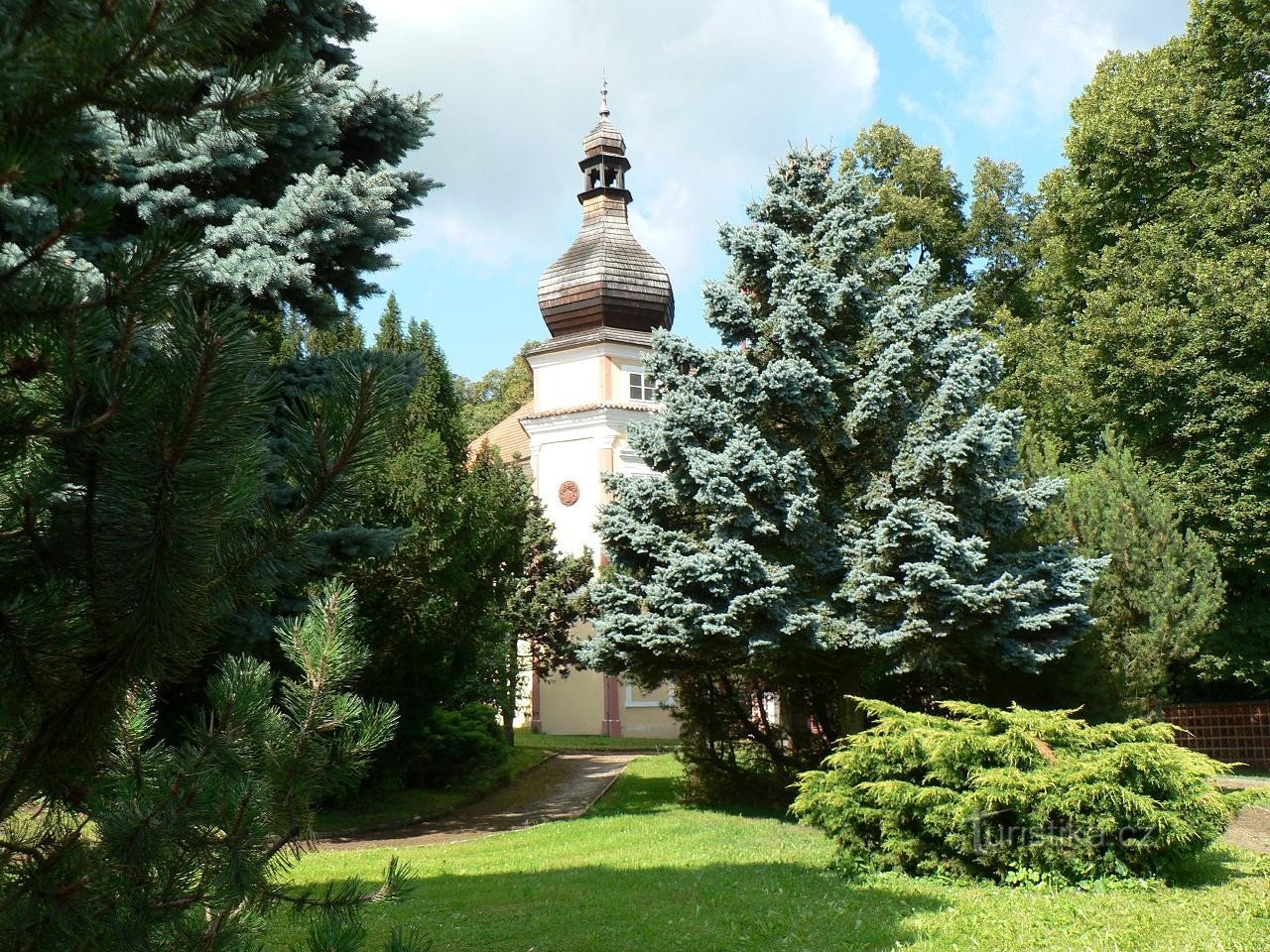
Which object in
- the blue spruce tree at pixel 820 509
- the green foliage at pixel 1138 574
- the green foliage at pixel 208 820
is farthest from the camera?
the green foliage at pixel 1138 574

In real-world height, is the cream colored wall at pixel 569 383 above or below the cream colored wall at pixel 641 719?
above

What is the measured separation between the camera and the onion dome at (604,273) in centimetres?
2781

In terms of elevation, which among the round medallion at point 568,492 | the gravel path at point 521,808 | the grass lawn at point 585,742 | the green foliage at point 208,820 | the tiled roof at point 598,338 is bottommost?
the gravel path at point 521,808

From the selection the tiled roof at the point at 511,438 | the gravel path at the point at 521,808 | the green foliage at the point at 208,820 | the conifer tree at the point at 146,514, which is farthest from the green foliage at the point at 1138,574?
the tiled roof at the point at 511,438

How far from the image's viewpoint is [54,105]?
2035mm

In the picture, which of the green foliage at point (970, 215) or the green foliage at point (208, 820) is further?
the green foliage at point (970, 215)

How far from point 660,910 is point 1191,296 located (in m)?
17.3

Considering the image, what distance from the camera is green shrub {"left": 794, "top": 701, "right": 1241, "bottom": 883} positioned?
8539 mm

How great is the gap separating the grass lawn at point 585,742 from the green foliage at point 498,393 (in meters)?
16.6

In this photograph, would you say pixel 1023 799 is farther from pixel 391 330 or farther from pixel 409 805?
pixel 391 330

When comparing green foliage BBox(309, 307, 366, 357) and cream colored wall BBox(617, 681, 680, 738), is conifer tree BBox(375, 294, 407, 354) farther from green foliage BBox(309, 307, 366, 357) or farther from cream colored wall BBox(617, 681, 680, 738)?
cream colored wall BBox(617, 681, 680, 738)

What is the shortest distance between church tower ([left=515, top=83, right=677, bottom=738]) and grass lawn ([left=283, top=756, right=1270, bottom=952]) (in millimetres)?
16566

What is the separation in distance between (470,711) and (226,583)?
695 inches

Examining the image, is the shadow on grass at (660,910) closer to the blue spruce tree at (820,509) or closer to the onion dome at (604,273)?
the blue spruce tree at (820,509)
